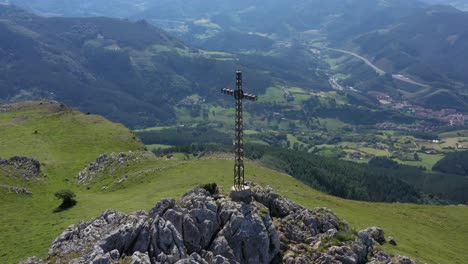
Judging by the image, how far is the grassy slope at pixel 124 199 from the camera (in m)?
80.7

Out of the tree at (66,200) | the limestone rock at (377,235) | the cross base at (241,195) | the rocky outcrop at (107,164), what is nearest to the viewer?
the cross base at (241,195)

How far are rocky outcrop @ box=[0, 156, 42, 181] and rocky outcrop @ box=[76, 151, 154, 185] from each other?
1105cm

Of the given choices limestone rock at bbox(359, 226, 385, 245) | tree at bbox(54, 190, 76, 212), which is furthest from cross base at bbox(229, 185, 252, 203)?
tree at bbox(54, 190, 76, 212)

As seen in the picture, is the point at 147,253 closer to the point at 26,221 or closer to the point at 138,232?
the point at 138,232

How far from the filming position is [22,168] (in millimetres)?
110938

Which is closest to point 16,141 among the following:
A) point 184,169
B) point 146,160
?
point 146,160

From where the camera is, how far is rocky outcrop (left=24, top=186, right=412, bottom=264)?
49.4 m

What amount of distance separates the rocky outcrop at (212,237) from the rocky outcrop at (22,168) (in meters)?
57.0

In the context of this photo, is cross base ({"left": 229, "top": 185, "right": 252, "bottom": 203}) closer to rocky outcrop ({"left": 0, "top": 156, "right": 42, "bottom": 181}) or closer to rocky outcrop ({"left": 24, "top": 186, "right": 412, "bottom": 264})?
rocky outcrop ({"left": 24, "top": 186, "right": 412, "bottom": 264})

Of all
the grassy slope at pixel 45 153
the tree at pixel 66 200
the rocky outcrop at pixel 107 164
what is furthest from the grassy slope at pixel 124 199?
the rocky outcrop at pixel 107 164

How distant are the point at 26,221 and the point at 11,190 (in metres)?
17.6

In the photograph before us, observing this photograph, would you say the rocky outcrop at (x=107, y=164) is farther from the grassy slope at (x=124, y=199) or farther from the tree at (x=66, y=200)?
the tree at (x=66, y=200)

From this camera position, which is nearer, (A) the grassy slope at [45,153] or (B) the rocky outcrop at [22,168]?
(A) the grassy slope at [45,153]

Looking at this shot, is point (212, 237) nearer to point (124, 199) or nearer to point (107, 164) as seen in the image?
point (124, 199)
